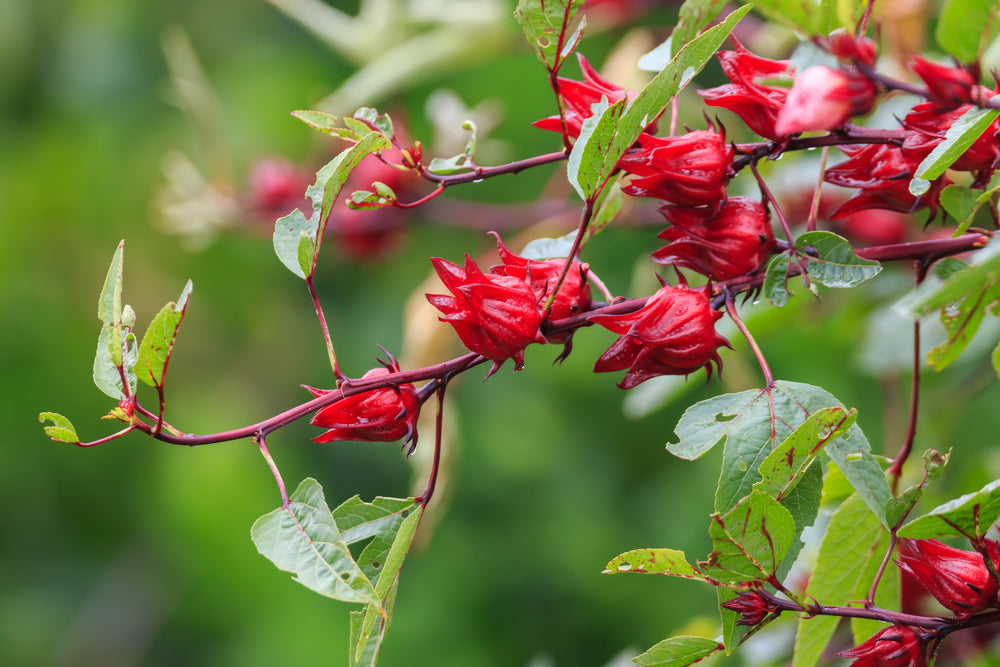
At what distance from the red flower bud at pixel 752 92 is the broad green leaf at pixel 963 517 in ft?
0.48

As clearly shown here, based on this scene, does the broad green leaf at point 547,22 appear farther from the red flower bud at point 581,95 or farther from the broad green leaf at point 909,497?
the broad green leaf at point 909,497

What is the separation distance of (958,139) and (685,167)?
91 millimetres

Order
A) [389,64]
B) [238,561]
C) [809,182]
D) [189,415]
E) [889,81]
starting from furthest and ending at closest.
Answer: [189,415]
[238,561]
[389,64]
[809,182]
[889,81]

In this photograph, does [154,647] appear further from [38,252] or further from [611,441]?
[611,441]

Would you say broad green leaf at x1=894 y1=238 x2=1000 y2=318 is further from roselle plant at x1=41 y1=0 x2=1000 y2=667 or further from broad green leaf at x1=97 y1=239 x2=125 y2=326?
broad green leaf at x1=97 y1=239 x2=125 y2=326

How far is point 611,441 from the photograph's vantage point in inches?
73.0

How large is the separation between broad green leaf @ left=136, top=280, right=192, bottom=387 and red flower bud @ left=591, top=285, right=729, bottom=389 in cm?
16

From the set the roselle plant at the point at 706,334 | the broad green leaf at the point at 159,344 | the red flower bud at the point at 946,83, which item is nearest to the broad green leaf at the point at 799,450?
the roselle plant at the point at 706,334

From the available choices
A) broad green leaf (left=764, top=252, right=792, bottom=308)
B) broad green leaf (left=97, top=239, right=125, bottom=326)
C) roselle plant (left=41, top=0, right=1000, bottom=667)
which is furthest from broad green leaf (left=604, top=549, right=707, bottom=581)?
broad green leaf (left=97, top=239, right=125, bottom=326)

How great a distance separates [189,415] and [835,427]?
1678 millimetres

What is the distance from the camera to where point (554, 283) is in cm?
35

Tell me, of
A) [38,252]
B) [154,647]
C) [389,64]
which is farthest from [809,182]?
[154,647]

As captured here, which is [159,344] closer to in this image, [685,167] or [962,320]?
[685,167]

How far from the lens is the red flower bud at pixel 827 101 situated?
26cm
